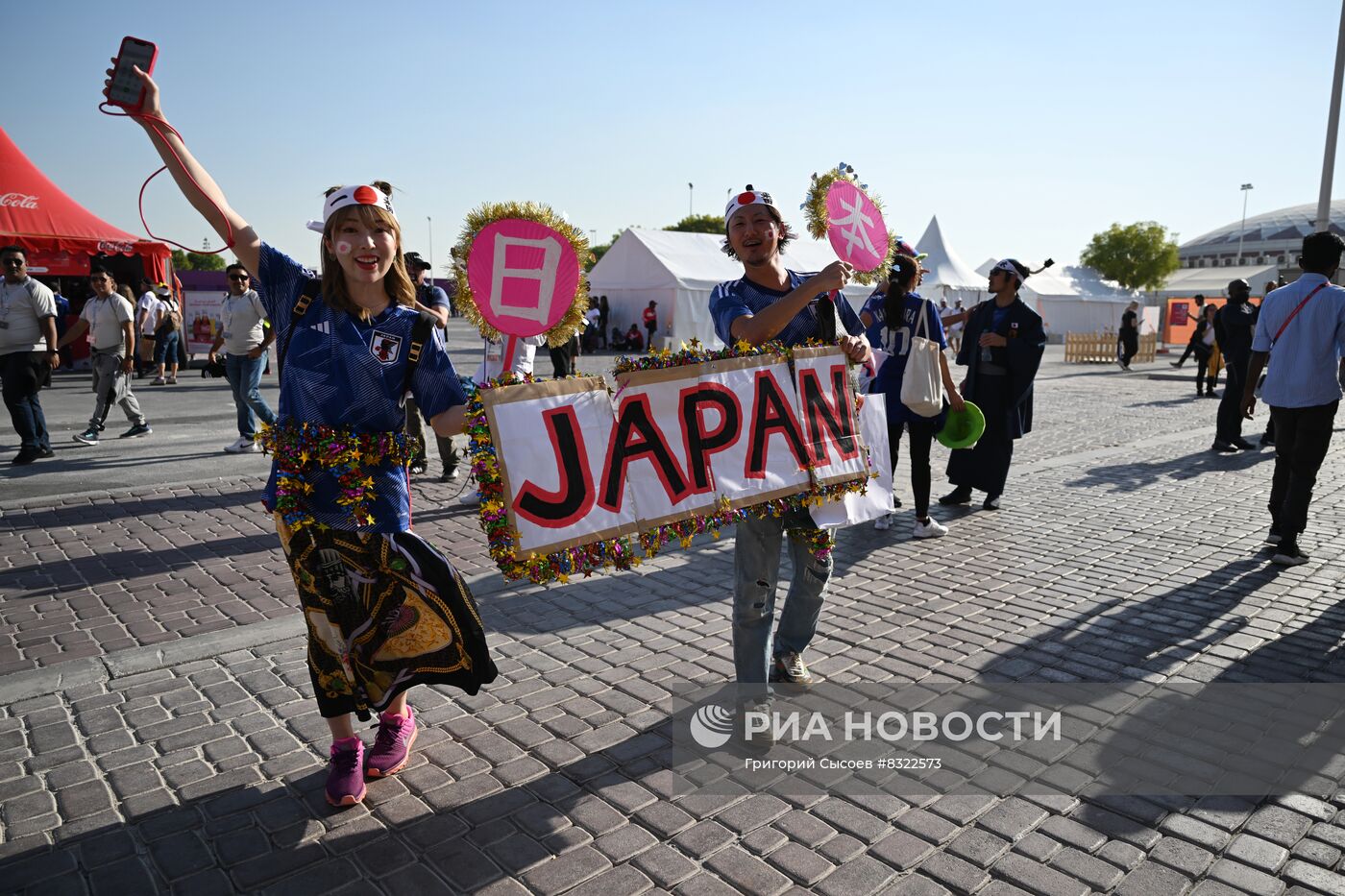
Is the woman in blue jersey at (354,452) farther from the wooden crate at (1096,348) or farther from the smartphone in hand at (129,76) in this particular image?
the wooden crate at (1096,348)

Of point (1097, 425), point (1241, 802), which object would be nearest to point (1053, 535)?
point (1241, 802)

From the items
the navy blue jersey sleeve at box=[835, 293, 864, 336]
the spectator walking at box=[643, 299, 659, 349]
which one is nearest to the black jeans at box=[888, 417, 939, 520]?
the navy blue jersey sleeve at box=[835, 293, 864, 336]

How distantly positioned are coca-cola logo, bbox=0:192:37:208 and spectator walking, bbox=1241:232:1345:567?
72.9 ft

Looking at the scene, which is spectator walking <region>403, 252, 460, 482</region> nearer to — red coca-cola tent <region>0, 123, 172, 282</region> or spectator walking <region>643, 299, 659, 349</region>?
red coca-cola tent <region>0, 123, 172, 282</region>

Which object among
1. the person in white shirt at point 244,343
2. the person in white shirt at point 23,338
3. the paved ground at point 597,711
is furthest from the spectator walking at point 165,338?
the paved ground at point 597,711

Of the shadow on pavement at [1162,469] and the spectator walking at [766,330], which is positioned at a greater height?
the spectator walking at [766,330]

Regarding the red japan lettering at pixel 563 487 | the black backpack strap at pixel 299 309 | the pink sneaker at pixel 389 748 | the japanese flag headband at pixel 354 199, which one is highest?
the japanese flag headband at pixel 354 199

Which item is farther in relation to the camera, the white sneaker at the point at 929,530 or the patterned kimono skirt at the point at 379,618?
the white sneaker at the point at 929,530

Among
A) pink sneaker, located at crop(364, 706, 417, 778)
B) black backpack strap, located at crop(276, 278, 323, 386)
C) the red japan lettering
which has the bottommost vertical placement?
pink sneaker, located at crop(364, 706, 417, 778)

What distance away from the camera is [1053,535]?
271 inches

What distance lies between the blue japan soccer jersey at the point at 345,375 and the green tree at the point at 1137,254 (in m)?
75.1

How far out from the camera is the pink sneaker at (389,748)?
3.35 m

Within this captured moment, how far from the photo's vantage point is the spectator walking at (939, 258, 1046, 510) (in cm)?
738

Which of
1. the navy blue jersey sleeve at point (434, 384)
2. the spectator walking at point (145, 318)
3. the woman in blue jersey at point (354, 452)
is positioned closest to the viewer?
the woman in blue jersey at point (354, 452)
